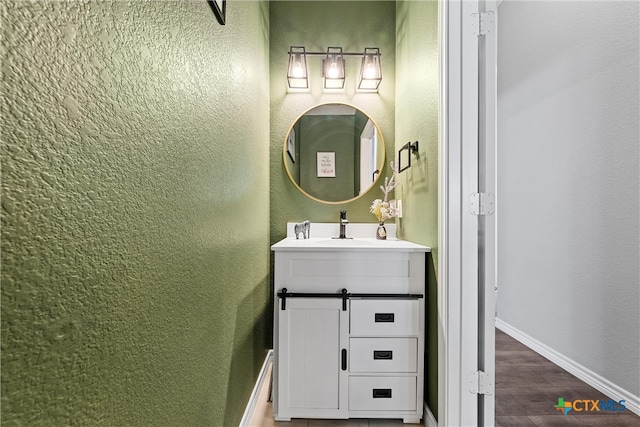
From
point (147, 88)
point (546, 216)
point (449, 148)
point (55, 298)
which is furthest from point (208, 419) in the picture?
point (546, 216)

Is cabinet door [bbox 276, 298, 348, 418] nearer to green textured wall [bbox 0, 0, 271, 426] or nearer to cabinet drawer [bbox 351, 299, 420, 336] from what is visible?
cabinet drawer [bbox 351, 299, 420, 336]

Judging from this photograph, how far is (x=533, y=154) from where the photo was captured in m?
2.56

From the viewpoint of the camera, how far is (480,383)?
1.41m

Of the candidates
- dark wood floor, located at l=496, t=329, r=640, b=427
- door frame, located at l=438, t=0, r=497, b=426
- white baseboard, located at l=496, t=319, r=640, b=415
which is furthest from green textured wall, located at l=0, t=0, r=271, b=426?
white baseboard, located at l=496, t=319, r=640, b=415

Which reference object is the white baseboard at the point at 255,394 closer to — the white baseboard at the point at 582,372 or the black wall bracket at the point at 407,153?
the black wall bracket at the point at 407,153

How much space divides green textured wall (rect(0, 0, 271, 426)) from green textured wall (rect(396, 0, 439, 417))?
3.21ft

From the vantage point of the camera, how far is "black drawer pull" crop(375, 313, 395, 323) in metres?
1.66

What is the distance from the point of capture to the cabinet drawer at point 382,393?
5.43 ft

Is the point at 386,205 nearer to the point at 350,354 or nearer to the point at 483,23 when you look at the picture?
the point at 350,354

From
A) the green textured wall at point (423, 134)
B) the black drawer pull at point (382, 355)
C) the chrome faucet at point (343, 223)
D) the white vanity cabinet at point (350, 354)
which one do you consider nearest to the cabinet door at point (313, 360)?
the white vanity cabinet at point (350, 354)

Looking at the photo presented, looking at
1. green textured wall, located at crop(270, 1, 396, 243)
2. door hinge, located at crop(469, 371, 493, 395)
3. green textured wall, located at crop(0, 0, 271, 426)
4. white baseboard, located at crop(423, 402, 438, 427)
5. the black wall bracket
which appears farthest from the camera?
green textured wall, located at crop(270, 1, 396, 243)

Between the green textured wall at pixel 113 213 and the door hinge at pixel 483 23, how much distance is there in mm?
1025

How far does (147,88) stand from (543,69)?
277 cm

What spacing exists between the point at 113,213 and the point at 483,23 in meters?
1.54
